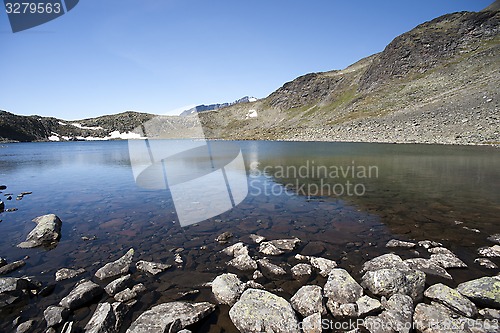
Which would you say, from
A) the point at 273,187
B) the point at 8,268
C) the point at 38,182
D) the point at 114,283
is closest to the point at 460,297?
the point at 114,283

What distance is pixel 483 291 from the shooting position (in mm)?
7180

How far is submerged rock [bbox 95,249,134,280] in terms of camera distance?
9306mm

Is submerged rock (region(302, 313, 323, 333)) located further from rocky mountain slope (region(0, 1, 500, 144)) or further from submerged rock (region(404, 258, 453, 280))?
rocky mountain slope (region(0, 1, 500, 144))

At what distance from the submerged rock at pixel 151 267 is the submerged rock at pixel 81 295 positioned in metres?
1.64

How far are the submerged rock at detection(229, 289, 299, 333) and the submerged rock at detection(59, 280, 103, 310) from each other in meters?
4.43

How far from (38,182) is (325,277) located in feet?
116

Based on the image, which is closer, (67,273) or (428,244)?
(67,273)

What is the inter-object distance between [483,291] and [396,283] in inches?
86.8

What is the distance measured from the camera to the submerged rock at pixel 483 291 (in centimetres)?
693

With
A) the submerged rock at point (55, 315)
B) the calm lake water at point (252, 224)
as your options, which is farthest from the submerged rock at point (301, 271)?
the submerged rock at point (55, 315)

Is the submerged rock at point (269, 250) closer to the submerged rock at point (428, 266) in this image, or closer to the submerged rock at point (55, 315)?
the submerged rock at point (428, 266)

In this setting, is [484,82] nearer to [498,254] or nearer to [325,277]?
[498,254]

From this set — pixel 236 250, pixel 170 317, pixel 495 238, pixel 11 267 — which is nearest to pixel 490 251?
pixel 495 238

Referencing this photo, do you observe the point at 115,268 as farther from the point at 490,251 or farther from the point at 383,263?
the point at 490,251
